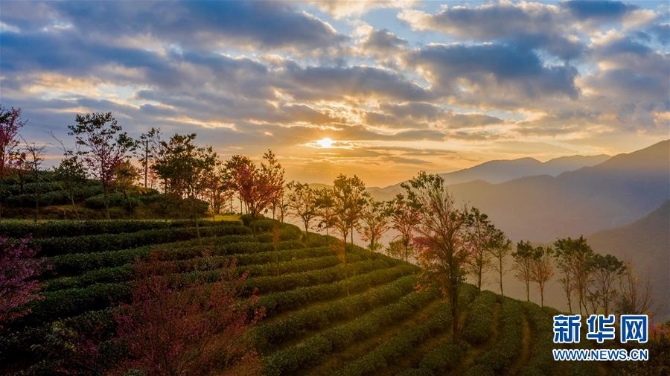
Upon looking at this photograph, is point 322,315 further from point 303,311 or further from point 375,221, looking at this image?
point 375,221

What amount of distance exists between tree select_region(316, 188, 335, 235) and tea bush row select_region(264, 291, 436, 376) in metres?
16.2

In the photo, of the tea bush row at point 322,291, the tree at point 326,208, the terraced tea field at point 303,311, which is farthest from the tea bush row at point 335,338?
the tree at point 326,208

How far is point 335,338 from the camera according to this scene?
90.3 feet

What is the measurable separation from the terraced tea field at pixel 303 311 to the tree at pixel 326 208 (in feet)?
15.5

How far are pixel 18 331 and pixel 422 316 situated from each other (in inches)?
1194

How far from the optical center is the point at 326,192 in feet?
180

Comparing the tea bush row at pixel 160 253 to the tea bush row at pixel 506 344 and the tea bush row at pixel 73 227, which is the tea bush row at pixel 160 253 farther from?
the tea bush row at pixel 506 344

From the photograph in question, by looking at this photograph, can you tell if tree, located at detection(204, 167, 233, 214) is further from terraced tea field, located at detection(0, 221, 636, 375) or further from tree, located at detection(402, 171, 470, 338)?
tree, located at detection(402, 171, 470, 338)

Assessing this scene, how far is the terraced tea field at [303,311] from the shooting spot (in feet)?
79.9

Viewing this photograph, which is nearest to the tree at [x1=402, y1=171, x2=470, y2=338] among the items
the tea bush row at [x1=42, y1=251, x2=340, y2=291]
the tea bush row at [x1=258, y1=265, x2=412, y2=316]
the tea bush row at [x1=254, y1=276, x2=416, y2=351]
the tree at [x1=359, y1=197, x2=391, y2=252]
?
the tea bush row at [x1=254, y1=276, x2=416, y2=351]

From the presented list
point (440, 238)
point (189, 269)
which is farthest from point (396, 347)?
point (189, 269)

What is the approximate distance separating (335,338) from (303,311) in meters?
4.88

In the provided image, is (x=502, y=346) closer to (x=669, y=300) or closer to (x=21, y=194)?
(x=21, y=194)

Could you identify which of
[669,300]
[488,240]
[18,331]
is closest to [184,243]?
[18,331]
